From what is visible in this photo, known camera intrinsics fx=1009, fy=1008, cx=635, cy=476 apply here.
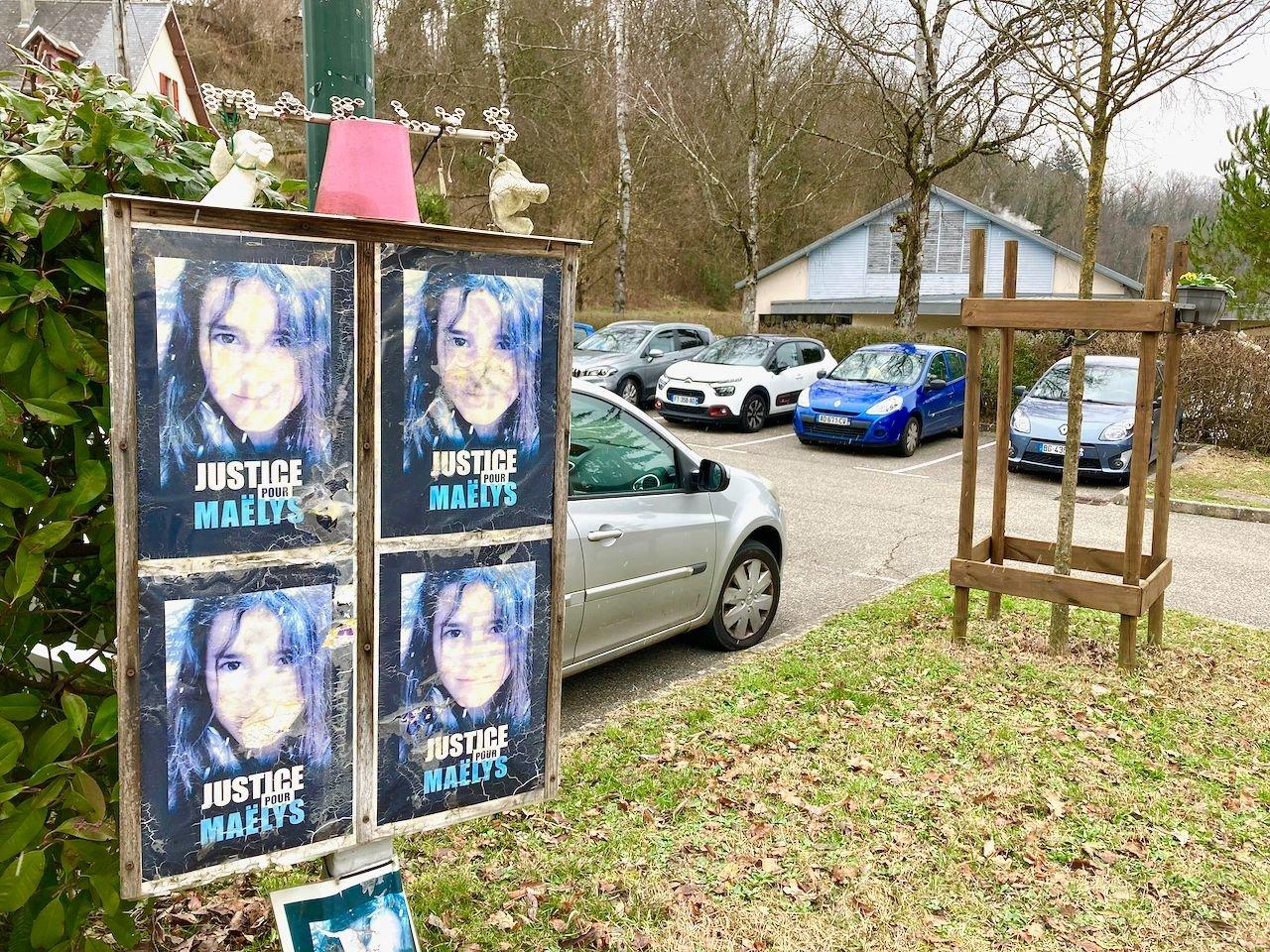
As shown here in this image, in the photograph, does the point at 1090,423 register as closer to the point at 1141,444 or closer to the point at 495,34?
the point at 1141,444

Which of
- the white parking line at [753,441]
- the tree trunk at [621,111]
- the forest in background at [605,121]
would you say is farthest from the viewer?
the forest in background at [605,121]

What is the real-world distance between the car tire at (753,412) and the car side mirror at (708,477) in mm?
11493

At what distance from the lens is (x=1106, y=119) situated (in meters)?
5.98

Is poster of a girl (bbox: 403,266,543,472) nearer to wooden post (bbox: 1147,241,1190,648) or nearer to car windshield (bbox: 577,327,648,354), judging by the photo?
wooden post (bbox: 1147,241,1190,648)

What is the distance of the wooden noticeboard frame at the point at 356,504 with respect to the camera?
→ 2.02 meters

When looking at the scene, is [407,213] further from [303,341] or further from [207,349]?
[207,349]

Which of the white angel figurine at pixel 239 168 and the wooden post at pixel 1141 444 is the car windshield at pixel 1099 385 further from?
the white angel figurine at pixel 239 168

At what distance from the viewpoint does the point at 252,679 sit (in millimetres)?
2277

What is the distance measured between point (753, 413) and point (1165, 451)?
38.3ft

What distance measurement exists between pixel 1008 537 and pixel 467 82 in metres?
29.4

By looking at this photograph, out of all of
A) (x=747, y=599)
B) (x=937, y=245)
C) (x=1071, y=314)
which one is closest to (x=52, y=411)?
(x=747, y=599)

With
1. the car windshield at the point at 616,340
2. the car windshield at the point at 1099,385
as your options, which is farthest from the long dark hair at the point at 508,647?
the car windshield at the point at 616,340

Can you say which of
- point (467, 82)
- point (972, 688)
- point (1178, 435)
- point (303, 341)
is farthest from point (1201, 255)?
point (303, 341)

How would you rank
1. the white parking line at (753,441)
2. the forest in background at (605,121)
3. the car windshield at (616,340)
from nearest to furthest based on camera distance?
the white parking line at (753,441) → the car windshield at (616,340) → the forest in background at (605,121)
